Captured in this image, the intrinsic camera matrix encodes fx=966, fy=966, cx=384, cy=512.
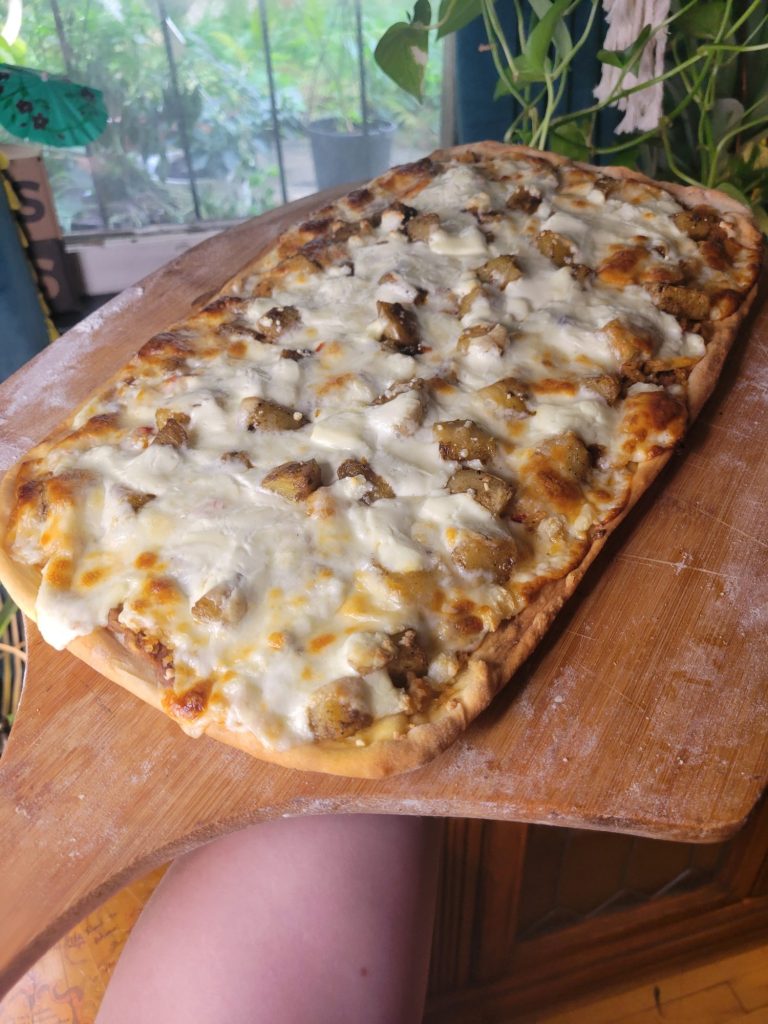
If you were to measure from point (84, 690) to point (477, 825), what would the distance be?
0.72m

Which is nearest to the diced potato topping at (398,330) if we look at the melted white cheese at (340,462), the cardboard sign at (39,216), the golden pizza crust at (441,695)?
the melted white cheese at (340,462)

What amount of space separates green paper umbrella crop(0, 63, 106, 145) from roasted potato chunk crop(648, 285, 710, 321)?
5.38ft

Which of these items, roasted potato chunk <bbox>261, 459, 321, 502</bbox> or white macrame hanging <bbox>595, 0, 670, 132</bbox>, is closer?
roasted potato chunk <bbox>261, 459, 321, 502</bbox>

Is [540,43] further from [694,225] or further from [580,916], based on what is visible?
[580,916]

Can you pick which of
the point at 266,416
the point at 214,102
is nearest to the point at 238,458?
the point at 266,416

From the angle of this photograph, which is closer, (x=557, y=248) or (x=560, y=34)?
(x=557, y=248)

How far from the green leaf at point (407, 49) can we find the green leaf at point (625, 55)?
0.42 metres

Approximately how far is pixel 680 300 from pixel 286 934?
126 centimetres

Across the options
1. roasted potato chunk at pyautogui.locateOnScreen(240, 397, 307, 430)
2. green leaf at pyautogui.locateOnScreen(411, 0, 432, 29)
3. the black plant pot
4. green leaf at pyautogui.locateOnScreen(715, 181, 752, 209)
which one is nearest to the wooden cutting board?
roasted potato chunk at pyautogui.locateOnScreen(240, 397, 307, 430)

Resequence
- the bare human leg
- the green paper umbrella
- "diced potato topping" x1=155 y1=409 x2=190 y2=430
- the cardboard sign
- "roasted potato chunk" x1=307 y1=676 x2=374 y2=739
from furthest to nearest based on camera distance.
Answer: the cardboard sign → the green paper umbrella → "diced potato topping" x1=155 y1=409 x2=190 y2=430 → the bare human leg → "roasted potato chunk" x1=307 y1=676 x2=374 y2=739

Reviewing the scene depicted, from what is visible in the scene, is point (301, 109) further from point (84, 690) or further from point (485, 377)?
point (84, 690)

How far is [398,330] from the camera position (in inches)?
65.2

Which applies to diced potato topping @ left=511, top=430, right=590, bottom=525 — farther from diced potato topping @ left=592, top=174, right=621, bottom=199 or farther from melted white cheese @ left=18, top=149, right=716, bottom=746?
diced potato topping @ left=592, top=174, right=621, bottom=199

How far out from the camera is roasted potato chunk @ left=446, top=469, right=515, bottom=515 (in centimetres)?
137
